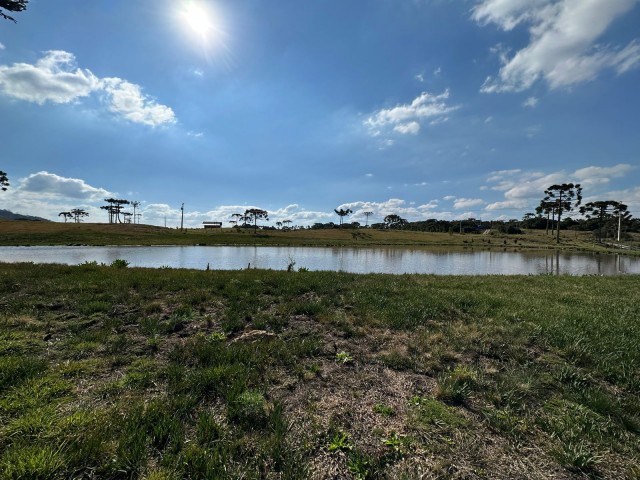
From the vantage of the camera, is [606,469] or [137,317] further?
[137,317]

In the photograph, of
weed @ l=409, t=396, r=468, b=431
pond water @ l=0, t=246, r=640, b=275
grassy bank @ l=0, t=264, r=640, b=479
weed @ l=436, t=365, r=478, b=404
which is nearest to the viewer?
grassy bank @ l=0, t=264, r=640, b=479

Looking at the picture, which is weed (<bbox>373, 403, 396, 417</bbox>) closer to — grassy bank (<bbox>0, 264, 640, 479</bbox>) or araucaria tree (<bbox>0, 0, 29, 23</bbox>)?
grassy bank (<bbox>0, 264, 640, 479</bbox>)

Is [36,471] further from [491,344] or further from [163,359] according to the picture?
[491,344]

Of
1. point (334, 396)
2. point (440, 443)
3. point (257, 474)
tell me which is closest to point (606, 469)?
point (440, 443)

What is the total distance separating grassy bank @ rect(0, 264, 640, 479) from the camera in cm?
355

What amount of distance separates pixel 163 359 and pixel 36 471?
9.66 feet

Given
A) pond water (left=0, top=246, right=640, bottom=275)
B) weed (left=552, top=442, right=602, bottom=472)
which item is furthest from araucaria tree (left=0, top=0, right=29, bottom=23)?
weed (left=552, top=442, right=602, bottom=472)

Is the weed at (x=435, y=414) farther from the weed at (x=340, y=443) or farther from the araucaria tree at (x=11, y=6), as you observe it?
the araucaria tree at (x=11, y=6)

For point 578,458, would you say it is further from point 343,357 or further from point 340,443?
point 343,357

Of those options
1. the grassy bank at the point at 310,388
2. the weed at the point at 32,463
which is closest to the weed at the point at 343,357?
the grassy bank at the point at 310,388

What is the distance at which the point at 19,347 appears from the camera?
19.9 feet

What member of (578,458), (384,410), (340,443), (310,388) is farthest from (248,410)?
(578,458)

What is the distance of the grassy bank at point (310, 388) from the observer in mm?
3551

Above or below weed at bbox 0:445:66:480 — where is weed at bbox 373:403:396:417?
below
